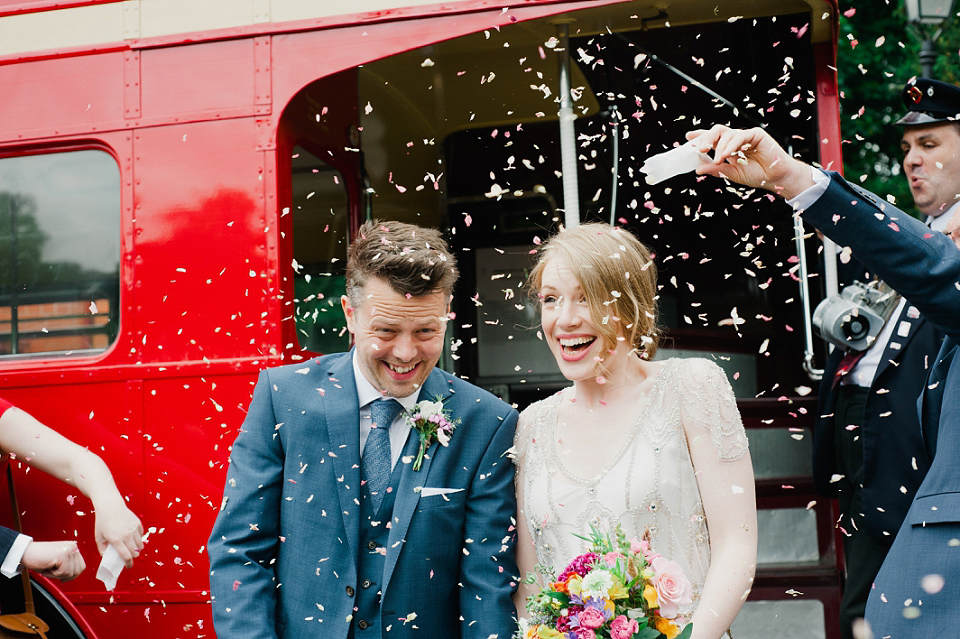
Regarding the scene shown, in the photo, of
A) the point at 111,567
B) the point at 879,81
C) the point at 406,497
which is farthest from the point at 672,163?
the point at 879,81

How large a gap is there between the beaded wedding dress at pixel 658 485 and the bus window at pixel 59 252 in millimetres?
2070

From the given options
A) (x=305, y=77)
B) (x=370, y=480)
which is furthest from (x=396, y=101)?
(x=370, y=480)

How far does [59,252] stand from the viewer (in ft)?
11.6

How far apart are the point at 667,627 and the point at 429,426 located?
0.96m

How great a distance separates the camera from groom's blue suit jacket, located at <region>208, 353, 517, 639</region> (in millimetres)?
2393

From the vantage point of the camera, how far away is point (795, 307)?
502 centimetres

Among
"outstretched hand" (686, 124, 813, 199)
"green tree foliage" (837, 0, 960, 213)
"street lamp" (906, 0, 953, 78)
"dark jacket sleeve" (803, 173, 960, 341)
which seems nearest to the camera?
"dark jacket sleeve" (803, 173, 960, 341)

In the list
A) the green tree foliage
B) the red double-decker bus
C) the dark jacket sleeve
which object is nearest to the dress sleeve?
the dark jacket sleeve

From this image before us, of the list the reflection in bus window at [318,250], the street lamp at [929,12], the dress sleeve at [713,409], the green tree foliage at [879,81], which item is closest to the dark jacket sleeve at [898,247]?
the dress sleeve at [713,409]

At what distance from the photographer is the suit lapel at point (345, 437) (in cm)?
242

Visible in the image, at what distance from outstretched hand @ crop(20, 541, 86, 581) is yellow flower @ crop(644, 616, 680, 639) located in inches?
89.0

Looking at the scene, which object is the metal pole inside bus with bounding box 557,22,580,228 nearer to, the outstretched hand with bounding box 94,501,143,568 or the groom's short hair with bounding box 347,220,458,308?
the groom's short hair with bounding box 347,220,458,308

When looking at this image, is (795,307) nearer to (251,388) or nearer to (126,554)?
(251,388)

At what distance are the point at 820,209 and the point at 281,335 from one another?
2.08 m
